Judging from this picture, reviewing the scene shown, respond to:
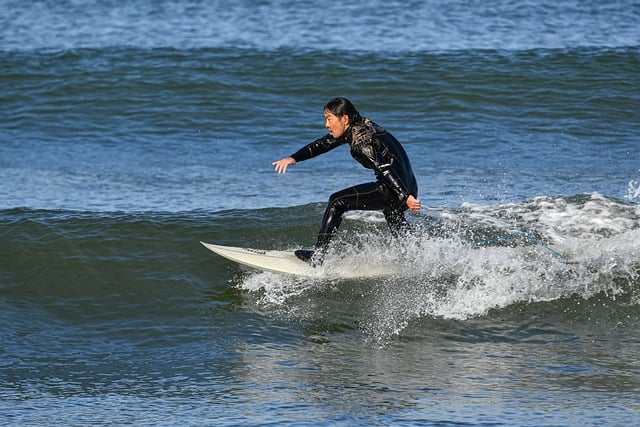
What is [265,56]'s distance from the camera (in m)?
19.4

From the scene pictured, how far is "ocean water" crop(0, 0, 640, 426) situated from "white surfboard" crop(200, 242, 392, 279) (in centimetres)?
9

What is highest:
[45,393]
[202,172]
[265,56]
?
[265,56]

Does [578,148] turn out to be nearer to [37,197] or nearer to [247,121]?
[247,121]

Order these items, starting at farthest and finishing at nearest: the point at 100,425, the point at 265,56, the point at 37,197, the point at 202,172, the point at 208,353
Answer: the point at 265,56 → the point at 202,172 → the point at 37,197 → the point at 208,353 → the point at 100,425

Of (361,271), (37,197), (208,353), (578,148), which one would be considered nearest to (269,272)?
(361,271)

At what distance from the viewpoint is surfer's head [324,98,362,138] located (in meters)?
7.89

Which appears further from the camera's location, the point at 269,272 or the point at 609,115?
the point at 609,115

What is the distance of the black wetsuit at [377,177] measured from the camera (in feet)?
25.9

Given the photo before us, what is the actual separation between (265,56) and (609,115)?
7.03 meters

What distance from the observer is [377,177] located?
8.02 metres

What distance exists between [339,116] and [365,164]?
46 centimetres

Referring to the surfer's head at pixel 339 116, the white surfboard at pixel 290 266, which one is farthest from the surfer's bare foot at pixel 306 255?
the surfer's head at pixel 339 116

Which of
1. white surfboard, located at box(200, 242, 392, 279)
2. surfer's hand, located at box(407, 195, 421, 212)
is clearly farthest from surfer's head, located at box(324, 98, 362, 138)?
white surfboard, located at box(200, 242, 392, 279)

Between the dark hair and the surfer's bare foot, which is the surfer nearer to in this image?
the dark hair
